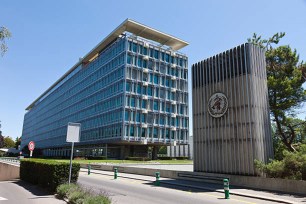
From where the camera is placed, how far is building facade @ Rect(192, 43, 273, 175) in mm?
18188

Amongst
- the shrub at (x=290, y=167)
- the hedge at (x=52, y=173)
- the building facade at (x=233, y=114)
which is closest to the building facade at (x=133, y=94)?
the building facade at (x=233, y=114)

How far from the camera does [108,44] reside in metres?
72.6

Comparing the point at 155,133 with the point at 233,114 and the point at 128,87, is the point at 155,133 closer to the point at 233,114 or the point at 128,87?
the point at 128,87

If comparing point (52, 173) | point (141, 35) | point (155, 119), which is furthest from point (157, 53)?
point (52, 173)

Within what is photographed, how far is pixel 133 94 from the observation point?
6244 cm

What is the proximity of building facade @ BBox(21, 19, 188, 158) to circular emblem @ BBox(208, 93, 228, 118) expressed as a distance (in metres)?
39.8

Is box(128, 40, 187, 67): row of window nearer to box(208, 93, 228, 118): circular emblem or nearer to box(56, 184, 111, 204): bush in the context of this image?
box(208, 93, 228, 118): circular emblem

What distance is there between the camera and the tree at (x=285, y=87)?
23734 mm

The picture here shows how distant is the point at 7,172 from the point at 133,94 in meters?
41.8

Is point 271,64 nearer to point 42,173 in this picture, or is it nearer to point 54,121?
point 42,173

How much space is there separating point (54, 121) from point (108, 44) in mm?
47591

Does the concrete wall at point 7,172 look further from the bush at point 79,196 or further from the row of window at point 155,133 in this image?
the row of window at point 155,133

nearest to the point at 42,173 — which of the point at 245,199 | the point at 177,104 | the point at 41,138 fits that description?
the point at 245,199

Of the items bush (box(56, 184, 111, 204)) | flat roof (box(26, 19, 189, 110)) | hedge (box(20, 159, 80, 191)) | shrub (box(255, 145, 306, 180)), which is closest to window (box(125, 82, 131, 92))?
flat roof (box(26, 19, 189, 110))
